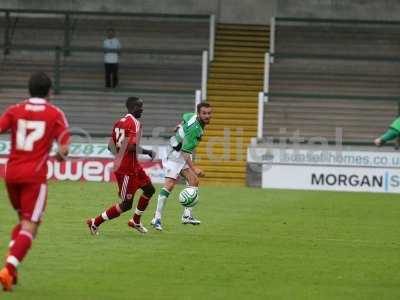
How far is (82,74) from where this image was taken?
34844 mm

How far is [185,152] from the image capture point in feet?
55.4

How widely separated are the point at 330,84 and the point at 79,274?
904 inches

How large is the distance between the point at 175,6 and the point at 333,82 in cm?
685

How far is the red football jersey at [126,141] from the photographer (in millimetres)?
15305

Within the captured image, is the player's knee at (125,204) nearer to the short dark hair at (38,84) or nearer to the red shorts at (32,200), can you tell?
the red shorts at (32,200)

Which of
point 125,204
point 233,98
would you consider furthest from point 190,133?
point 233,98

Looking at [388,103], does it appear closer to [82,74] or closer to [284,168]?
[284,168]

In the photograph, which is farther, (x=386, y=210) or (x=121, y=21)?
(x=121, y=21)

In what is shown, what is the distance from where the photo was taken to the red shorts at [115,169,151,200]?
50.2 feet

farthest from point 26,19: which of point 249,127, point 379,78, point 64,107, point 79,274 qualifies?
point 79,274

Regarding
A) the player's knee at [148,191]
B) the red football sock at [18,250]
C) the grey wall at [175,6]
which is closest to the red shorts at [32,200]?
the red football sock at [18,250]

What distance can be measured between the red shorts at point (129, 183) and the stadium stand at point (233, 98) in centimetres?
1419

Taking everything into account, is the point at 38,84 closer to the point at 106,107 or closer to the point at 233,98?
the point at 106,107

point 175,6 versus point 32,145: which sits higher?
point 175,6
